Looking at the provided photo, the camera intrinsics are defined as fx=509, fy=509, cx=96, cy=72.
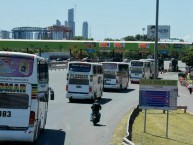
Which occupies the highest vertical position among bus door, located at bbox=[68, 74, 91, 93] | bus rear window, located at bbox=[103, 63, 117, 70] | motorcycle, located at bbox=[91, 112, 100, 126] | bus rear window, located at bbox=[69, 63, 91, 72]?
bus rear window, located at bbox=[69, 63, 91, 72]

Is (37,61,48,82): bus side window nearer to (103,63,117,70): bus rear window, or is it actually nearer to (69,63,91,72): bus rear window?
(69,63,91,72): bus rear window

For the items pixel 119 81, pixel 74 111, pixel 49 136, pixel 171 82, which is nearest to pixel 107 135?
pixel 49 136

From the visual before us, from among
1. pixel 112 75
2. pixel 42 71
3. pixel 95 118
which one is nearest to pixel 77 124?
pixel 95 118

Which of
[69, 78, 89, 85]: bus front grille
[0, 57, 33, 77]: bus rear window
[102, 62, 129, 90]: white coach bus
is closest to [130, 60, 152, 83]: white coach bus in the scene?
[102, 62, 129, 90]: white coach bus

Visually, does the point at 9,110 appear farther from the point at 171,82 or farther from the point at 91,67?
the point at 91,67

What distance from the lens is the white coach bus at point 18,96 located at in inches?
667

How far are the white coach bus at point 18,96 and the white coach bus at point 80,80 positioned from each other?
66.4ft

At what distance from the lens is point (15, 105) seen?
17.0m

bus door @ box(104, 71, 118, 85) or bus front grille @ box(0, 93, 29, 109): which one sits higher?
bus front grille @ box(0, 93, 29, 109)

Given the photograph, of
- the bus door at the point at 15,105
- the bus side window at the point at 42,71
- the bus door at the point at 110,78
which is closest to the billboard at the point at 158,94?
the bus side window at the point at 42,71

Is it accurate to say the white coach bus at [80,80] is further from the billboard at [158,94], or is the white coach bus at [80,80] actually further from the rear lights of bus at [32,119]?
the rear lights of bus at [32,119]

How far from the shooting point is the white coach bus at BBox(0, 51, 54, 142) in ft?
55.6

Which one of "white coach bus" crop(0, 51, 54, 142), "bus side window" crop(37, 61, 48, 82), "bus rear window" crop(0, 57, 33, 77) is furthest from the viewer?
"bus side window" crop(37, 61, 48, 82)

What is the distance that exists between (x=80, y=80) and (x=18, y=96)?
824 inches
